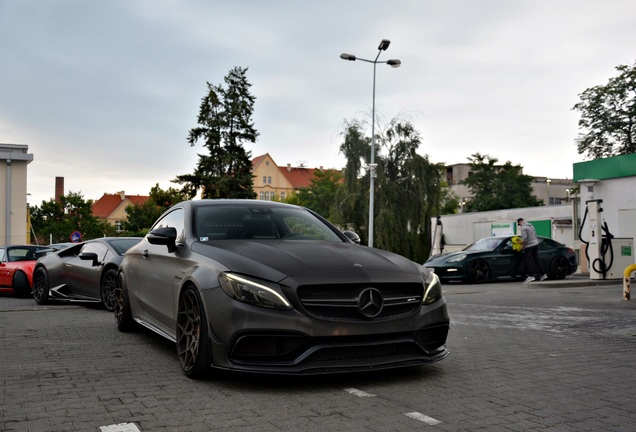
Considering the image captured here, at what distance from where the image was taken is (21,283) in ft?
48.6

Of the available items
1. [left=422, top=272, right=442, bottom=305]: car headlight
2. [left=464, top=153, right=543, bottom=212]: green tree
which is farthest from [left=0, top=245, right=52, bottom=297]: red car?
[left=464, top=153, right=543, bottom=212]: green tree

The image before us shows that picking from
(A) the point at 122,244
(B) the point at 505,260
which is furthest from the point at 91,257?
(B) the point at 505,260

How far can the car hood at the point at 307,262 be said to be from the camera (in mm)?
4875

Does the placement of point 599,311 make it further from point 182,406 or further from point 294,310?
point 182,406

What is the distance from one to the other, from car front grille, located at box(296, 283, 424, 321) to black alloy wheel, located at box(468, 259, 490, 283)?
15.3m

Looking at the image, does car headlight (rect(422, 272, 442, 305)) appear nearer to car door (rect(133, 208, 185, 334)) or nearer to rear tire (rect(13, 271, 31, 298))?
car door (rect(133, 208, 185, 334))

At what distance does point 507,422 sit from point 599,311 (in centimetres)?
746

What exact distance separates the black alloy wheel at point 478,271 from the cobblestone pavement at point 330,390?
11807mm

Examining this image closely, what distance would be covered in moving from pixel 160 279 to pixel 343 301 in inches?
90.3

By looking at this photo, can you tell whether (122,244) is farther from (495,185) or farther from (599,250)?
(495,185)

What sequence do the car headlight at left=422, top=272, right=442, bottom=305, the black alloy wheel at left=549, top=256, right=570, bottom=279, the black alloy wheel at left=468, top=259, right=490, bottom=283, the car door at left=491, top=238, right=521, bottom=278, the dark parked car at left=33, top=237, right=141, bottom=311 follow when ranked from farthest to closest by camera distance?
the black alloy wheel at left=549, top=256, right=570, bottom=279 → the car door at left=491, top=238, right=521, bottom=278 → the black alloy wheel at left=468, top=259, right=490, bottom=283 → the dark parked car at left=33, top=237, right=141, bottom=311 → the car headlight at left=422, top=272, right=442, bottom=305

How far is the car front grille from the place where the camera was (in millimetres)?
4770

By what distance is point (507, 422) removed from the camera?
402 centimetres

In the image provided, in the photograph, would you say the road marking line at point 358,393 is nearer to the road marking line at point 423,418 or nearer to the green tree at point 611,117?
the road marking line at point 423,418
